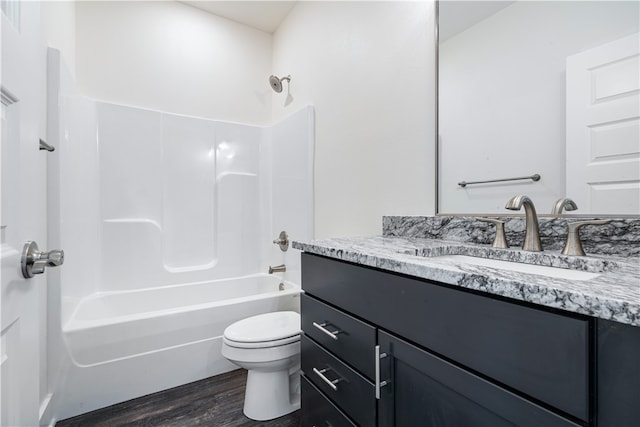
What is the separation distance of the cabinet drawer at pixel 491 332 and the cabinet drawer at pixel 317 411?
1.34 ft

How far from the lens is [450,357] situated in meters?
0.67

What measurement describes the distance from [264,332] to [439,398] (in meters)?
1.04

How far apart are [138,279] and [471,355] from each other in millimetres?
2410

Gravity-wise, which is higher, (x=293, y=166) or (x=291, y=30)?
(x=291, y=30)

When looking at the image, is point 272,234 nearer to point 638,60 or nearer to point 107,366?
point 107,366

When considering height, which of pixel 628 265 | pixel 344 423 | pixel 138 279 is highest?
pixel 628 265

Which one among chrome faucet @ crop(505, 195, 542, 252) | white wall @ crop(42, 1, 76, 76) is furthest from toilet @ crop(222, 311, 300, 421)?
white wall @ crop(42, 1, 76, 76)

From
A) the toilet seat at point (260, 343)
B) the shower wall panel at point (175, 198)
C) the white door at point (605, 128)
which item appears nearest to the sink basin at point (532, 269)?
the white door at point (605, 128)

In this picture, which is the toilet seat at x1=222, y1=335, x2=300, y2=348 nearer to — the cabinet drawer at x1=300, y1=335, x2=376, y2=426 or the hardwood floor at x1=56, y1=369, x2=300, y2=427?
the cabinet drawer at x1=300, y1=335, x2=376, y2=426

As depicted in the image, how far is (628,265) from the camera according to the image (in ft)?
A: 2.35

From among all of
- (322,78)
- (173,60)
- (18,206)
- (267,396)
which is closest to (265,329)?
(267,396)

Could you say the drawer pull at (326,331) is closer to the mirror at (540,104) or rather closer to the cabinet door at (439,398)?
the cabinet door at (439,398)

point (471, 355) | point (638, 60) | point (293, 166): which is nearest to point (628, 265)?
point (471, 355)

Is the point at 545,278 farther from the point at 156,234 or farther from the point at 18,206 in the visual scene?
the point at 156,234
